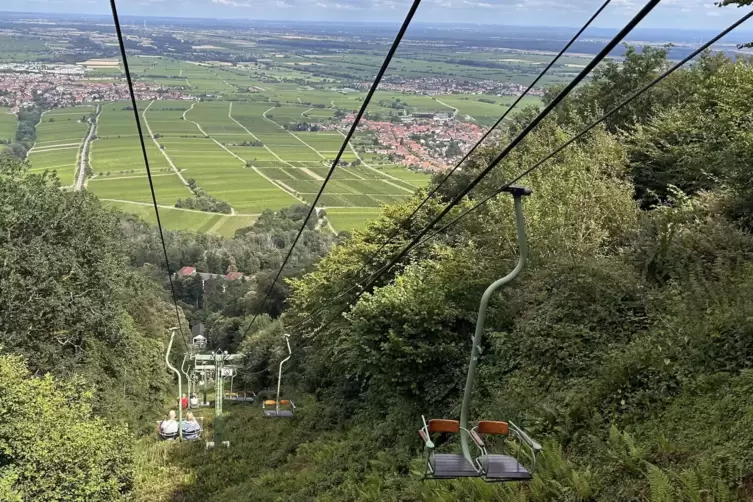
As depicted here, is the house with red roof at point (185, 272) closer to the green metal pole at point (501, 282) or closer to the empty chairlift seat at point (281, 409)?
the empty chairlift seat at point (281, 409)

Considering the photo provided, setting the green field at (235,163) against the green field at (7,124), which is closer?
the green field at (235,163)

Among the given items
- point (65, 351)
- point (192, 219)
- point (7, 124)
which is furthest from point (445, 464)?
point (7, 124)

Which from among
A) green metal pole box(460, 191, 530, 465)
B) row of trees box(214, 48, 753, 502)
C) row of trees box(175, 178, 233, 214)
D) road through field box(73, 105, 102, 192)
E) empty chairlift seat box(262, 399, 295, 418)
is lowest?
row of trees box(175, 178, 233, 214)

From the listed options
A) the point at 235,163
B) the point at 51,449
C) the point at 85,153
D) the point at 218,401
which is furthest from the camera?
the point at 235,163

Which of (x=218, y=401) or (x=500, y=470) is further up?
(x=500, y=470)

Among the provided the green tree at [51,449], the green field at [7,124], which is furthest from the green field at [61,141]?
the green tree at [51,449]

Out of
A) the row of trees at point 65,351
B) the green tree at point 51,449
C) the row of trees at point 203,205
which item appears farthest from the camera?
the row of trees at point 203,205

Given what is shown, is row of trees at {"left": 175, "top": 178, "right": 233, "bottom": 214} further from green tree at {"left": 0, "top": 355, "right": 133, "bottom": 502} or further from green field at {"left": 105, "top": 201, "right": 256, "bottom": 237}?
green tree at {"left": 0, "top": 355, "right": 133, "bottom": 502}

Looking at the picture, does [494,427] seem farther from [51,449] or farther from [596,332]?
[51,449]

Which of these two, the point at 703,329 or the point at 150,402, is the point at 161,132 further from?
the point at 703,329

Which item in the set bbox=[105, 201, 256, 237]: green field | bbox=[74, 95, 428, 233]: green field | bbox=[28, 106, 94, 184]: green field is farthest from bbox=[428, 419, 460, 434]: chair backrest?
bbox=[28, 106, 94, 184]: green field

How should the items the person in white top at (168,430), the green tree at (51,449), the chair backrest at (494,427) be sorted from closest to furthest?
1. the chair backrest at (494,427)
2. the green tree at (51,449)
3. the person in white top at (168,430)

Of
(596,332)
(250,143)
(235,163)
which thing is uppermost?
(596,332)

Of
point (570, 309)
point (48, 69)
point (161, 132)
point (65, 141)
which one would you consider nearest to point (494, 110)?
point (161, 132)
